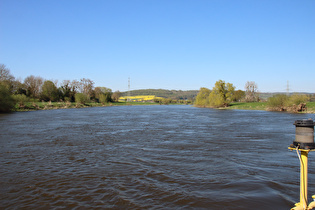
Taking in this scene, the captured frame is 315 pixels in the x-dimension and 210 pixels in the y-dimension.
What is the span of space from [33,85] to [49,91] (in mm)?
5002

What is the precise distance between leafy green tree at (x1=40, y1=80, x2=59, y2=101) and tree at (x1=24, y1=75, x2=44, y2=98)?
6.30 feet

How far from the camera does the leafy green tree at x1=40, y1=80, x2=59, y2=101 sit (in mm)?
74500

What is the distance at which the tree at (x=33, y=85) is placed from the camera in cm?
6872

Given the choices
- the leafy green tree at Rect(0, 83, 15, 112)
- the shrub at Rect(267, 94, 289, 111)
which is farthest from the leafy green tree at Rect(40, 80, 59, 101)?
the shrub at Rect(267, 94, 289, 111)

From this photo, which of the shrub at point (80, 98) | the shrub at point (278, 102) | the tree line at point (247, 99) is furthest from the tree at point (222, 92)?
the shrub at point (80, 98)

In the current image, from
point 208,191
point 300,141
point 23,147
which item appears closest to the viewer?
point 300,141

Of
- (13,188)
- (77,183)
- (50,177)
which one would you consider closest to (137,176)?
(77,183)

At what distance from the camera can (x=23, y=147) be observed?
11094mm

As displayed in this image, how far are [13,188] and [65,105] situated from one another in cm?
6656

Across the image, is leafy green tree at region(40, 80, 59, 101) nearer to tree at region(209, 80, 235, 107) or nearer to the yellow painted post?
tree at region(209, 80, 235, 107)

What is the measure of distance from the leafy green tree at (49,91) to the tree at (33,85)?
192cm

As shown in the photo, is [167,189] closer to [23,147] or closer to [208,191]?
[208,191]

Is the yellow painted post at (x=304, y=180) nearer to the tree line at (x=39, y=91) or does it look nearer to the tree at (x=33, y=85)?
the tree line at (x=39, y=91)

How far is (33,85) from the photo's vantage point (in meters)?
72.6
